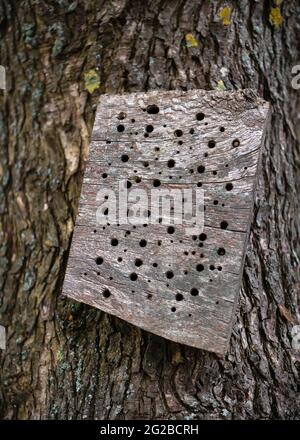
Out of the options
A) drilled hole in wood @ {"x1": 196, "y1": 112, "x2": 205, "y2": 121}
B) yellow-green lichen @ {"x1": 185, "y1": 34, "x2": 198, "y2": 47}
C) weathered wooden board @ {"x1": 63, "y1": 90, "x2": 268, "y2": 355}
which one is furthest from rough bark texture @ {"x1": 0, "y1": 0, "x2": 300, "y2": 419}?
drilled hole in wood @ {"x1": 196, "y1": 112, "x2": 205, "y2": 121}

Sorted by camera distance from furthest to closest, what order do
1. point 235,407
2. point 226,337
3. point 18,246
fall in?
point 18,246 → point 235,407 → point 226,337

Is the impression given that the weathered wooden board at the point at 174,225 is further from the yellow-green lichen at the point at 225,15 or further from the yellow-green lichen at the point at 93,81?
the yellow-green lichen at the point at 225,15

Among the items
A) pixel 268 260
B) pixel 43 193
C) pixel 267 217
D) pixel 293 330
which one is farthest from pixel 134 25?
pixel 293 330

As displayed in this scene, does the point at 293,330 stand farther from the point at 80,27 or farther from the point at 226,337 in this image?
the point at 80,27

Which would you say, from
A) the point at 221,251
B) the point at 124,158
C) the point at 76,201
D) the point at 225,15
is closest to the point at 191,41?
the point at 225,15

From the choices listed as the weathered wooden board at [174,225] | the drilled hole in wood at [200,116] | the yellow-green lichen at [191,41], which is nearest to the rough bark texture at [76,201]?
the yellow-green lichen at [191,41]

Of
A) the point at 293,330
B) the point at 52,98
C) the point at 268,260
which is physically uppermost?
the point at 52,98

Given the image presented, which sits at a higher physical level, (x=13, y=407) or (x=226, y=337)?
(x=226, y=337)
